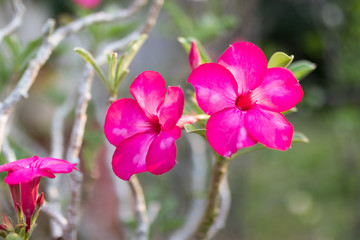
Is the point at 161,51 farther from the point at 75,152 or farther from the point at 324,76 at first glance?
the point at 324,76

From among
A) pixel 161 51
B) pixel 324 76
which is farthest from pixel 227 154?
pixel 324 76

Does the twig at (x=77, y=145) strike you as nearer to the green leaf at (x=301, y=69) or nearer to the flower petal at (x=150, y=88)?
the flower petal at (x=150, y=88)

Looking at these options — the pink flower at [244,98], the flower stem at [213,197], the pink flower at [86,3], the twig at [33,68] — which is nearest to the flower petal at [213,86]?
the pink flower at [244,98]

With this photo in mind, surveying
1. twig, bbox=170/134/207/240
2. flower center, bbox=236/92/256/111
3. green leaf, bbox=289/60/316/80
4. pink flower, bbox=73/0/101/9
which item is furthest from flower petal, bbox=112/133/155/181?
pink flower, bbox=73/0/101/9

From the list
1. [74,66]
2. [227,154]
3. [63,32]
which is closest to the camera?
[227,154]

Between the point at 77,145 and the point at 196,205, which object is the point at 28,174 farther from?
the point at 196,205

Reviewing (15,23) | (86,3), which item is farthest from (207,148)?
(15,23)

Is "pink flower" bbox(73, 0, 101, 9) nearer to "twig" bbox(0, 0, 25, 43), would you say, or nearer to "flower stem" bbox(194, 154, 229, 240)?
"twig" bbox(0, 0, 25, 43)
